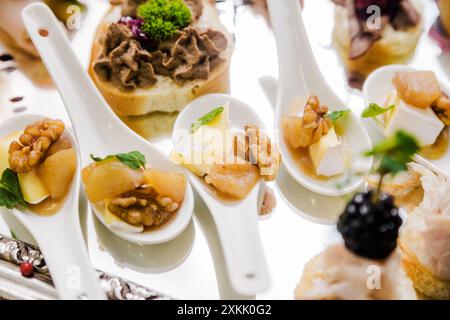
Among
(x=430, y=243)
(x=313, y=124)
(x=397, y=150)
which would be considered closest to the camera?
(x=397, y=150)

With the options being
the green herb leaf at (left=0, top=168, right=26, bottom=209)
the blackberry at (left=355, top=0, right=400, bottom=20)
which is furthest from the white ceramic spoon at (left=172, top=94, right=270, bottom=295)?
the blackberry at (left=355, top=0, right=400, bottom=20)

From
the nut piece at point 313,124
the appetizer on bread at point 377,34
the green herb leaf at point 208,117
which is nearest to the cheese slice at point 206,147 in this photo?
the green herb leaf at point 208,117

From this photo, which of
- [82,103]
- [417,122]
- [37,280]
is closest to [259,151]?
[417,122]

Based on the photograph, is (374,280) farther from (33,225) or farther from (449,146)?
(33,225)

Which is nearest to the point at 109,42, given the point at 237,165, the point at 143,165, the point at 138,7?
the point at 138,7

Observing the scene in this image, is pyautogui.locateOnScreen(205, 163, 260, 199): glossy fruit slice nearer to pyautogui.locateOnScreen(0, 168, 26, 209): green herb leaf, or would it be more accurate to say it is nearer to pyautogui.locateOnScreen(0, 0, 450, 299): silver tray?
pyautogui.locateOnScreen(0, 0, 450, 299): silver tray

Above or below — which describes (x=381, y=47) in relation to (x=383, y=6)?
below

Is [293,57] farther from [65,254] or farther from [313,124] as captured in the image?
[65,254]
